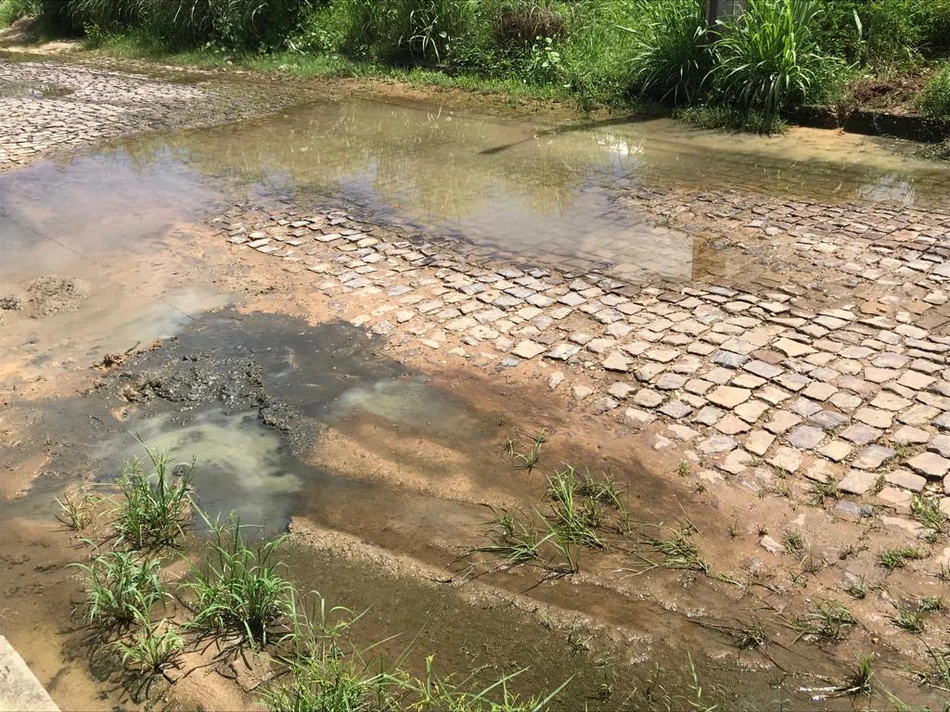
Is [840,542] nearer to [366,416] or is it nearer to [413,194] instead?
[366,416]

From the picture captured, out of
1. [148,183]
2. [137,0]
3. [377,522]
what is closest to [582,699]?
[377,522]

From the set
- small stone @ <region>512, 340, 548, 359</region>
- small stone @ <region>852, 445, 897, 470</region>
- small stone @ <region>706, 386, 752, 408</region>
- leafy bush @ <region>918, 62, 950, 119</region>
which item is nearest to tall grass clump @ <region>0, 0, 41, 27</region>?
leafy bush @ <region>918, 62, 950, 119</region>

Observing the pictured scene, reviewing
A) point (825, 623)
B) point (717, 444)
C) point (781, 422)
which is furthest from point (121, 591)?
point (781, 422)

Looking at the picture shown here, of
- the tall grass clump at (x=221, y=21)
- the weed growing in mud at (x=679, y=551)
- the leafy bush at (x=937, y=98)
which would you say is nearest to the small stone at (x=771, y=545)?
the weed growing in mud at (x=679, y=551)

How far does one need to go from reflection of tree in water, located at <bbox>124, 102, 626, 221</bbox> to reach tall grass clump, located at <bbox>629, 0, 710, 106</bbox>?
1.59 metres

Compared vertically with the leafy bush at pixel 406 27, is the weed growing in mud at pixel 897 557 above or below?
below

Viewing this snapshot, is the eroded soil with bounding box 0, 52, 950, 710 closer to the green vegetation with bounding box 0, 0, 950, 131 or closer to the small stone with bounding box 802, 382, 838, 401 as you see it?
the small stone with bounding box 802, 382, 838, 401

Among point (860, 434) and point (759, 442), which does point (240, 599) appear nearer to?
point (759, 442)

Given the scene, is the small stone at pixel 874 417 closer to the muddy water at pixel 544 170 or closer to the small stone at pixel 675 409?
the small stone at pixel 675 409

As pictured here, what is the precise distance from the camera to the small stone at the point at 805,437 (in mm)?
3887

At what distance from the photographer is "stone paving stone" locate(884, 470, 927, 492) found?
Result: 11.7 feet

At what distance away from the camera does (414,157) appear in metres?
8.92

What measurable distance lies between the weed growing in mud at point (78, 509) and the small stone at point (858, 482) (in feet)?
10.9

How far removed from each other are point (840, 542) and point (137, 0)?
18048mm
